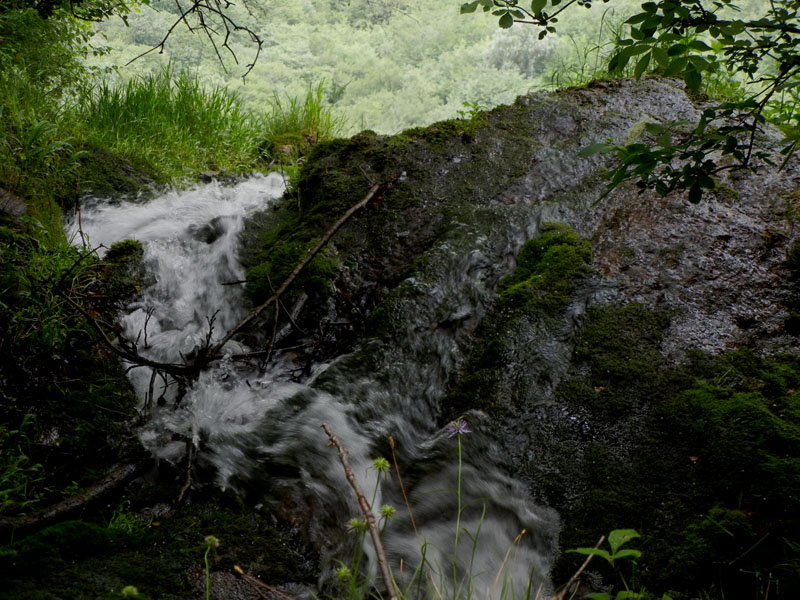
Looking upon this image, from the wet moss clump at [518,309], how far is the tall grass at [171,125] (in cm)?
277

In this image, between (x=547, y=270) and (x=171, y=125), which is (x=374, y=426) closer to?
(x=547, y=270)

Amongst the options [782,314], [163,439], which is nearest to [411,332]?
[163,439]

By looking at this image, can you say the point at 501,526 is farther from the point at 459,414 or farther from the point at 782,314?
the point at 782,314

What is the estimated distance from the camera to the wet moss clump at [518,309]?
2.29m

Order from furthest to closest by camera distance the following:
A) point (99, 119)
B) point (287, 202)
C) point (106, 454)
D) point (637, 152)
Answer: point (99, 119) → point (287, 202) → point (106, 454) → point (637, 152)

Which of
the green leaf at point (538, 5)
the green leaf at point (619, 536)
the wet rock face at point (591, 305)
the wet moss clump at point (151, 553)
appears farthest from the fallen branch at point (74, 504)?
the green leaf at point (538, 5)

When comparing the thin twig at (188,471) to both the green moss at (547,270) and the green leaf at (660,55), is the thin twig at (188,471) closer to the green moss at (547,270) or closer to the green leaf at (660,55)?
the green moss at (547,270)

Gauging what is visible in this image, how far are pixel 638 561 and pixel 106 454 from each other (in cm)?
183

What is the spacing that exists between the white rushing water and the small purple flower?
0.03 m

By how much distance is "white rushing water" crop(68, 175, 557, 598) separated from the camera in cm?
190

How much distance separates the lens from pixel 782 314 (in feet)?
7.64

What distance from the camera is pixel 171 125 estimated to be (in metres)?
4.73

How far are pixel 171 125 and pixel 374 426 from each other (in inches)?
141

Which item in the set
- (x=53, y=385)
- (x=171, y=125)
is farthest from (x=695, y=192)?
(x=171, y=125)
